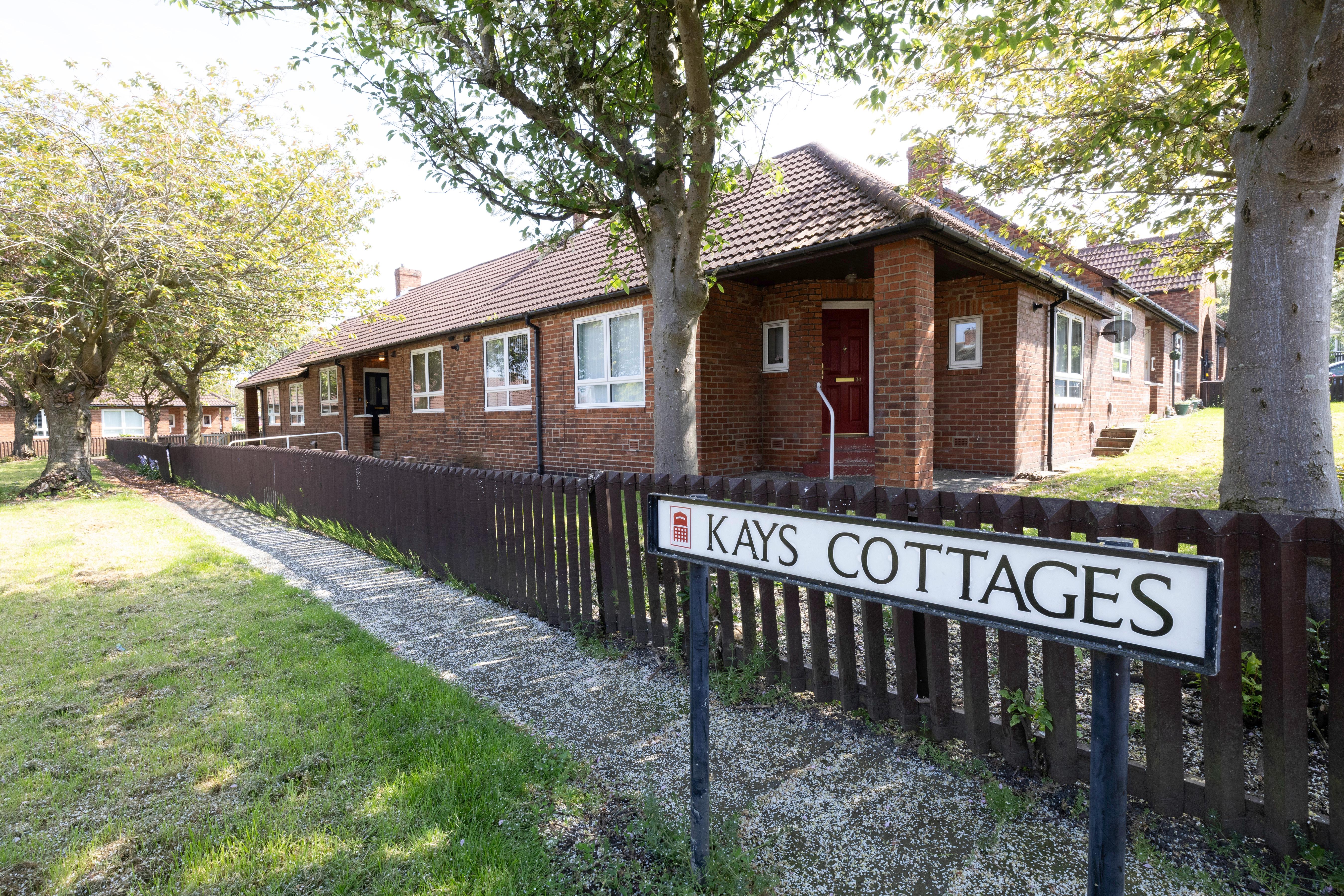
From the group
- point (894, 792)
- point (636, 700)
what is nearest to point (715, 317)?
point (636, 700)

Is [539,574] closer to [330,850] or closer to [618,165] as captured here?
[330,850]

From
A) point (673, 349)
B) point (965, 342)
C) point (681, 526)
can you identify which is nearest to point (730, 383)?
point (965, 342)

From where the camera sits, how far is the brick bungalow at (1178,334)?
1829cm

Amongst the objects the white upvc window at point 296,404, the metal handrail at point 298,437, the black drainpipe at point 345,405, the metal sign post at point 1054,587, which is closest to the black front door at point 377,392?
the metal handrail at point 298,437

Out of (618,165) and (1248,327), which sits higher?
(618,165)

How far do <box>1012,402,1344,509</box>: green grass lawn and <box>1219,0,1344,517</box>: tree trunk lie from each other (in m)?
1.32

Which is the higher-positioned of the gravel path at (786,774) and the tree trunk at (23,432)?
the tree trunk at (23,432)

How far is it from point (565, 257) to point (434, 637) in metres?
10.4

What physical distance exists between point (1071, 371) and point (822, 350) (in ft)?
17.5

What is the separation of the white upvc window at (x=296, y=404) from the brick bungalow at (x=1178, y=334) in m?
25.2

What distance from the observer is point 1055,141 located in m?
6.60

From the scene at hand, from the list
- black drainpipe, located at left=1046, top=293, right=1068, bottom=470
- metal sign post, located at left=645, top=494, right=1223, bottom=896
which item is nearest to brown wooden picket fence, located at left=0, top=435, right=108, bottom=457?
black drainpipe, located at left=1046, top=293, right=1068, bottom=470

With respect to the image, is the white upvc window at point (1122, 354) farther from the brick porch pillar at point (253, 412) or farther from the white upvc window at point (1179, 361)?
the brick porch pillar at point (253, 412)

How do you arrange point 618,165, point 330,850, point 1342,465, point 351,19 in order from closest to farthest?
1. point 330,850
2. point 618,165
3. point 351,19
4. point 1342,465
